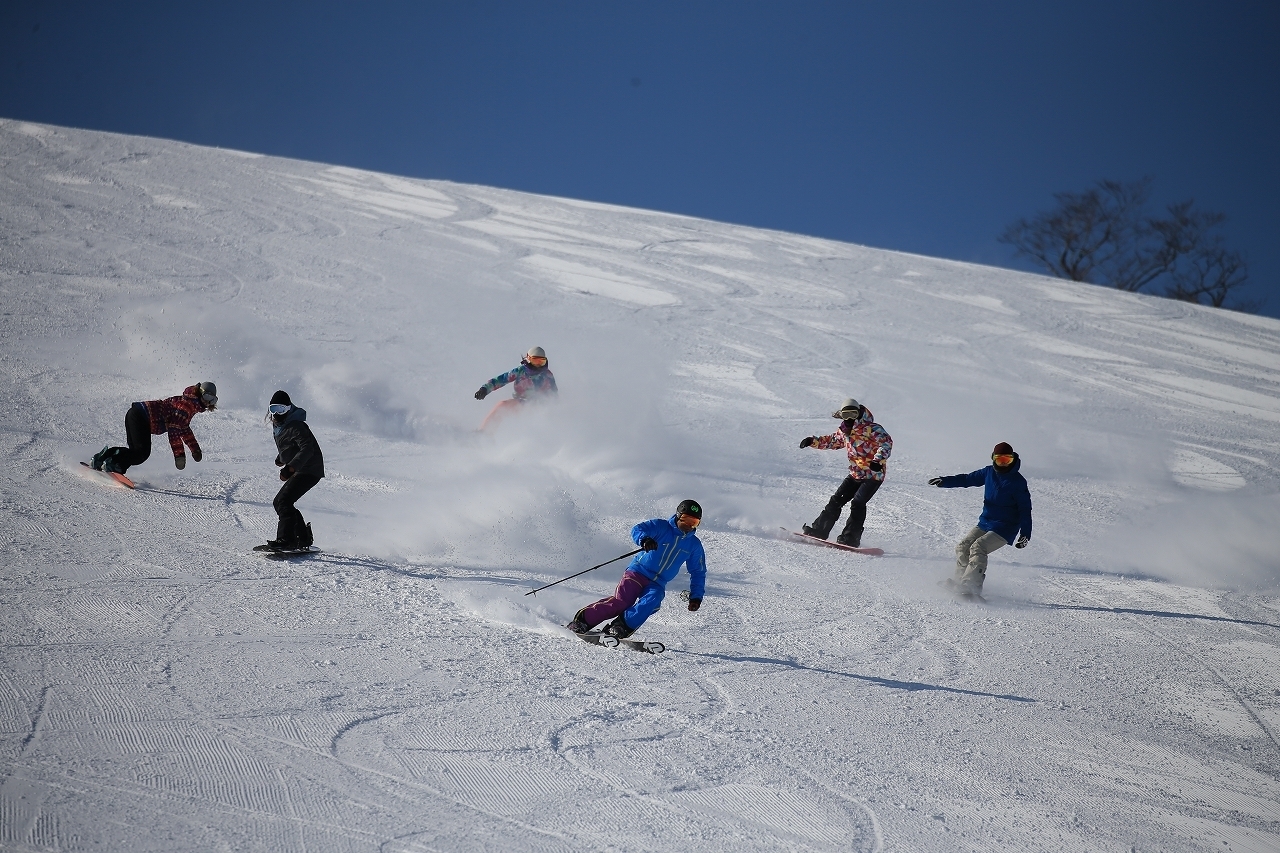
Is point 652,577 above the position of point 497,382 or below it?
below

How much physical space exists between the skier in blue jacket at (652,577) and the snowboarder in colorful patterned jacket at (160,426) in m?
4.53

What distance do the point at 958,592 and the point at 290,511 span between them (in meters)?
5.59

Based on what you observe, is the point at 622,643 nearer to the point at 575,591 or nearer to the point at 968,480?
the point at 575,591

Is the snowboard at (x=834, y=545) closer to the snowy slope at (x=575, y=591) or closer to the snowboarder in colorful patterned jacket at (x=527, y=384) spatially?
the snowy slope at (x=575, y=591)

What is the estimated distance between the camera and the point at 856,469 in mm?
9766

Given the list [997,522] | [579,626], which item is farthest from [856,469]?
[579,626]

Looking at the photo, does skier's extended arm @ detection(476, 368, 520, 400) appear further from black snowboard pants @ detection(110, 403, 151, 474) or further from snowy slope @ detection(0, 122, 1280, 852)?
black snowboard pants @ detection(110, 403, 151, 474)

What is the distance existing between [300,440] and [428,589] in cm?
170

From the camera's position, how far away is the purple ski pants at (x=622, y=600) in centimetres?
631

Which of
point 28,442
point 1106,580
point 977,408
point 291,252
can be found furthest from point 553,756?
point 291,252

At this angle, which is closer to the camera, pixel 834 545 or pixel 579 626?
pixel 579 626

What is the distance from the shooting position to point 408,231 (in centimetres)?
2398

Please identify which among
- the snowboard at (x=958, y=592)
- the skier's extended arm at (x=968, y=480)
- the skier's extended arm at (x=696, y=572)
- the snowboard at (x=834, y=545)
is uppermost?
the skier's extended arm at (x=968, y=480)

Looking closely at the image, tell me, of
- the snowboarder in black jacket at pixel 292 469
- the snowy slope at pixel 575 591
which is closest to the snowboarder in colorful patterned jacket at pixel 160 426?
the snowy slope at pixel 575 591
